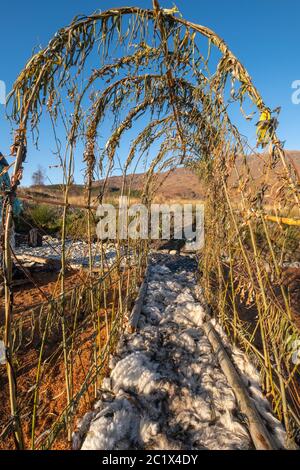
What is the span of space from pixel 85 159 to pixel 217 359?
2064 millimetres

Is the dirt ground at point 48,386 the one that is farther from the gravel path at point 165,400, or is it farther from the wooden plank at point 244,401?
the wooden plank at point 244,401

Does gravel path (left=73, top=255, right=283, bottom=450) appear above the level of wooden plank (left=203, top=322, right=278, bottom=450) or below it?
below

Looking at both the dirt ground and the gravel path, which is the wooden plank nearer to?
the gravel path

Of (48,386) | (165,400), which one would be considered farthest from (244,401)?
(48,386)

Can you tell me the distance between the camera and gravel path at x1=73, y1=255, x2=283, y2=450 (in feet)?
5.73

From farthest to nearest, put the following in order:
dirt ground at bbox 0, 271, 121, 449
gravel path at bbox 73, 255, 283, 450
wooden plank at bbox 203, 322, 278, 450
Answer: dirt ground at bbox 0, 271, 121, 449, gravel path at bbox 73, 255, 283, 450, wooden plank at bbox 203, 322, 278, 450

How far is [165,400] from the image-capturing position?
7.04ft

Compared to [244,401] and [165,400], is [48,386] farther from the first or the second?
[244,401]

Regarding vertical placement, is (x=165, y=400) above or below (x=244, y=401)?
below

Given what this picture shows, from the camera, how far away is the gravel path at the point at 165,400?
175cm

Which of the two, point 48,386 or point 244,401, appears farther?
point 48,386

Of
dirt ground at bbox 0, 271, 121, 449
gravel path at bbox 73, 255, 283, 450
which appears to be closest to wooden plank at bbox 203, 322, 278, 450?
gravel path at bbox 73, 255, 283, 450
